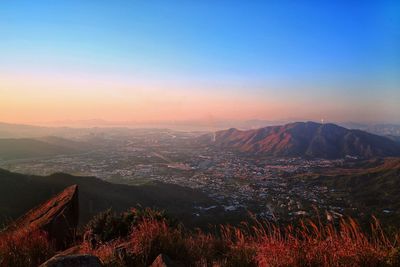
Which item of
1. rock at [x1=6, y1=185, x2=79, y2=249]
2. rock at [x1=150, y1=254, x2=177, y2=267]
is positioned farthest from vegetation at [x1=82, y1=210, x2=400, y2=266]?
rock at [x1=6, y1=185, x2=79, y2=249]

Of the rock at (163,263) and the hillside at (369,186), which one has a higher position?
the rock at (163,263)

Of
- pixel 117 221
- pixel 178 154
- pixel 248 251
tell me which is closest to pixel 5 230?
pixel 117 221

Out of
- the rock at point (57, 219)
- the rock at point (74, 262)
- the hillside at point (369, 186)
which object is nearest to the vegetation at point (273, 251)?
the rock at point (74, 262)

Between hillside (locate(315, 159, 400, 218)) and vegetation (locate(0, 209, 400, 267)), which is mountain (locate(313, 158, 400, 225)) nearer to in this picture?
hillside (locate(315, 159, 400, 218))

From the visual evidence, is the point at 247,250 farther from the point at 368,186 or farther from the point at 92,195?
the point at 368,186

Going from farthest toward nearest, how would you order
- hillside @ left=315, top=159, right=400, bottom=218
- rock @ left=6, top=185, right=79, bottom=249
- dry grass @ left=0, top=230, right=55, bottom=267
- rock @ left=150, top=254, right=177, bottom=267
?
1. hillside @ left=315, top=159, right=400, bottom=218
2. rock @ left=6, top=185, right=79, bottom=249
3. dry grass @ left=0, top=230, right=55, bottom=267
4. rock @ left=150, top=254, right=177, bottom=267

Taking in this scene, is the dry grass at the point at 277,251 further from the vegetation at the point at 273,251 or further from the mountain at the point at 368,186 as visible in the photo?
the mountain at the point at 368,186
